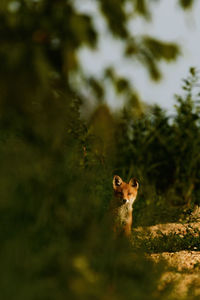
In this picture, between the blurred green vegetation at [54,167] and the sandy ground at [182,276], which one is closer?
→ the blurred green vegetation at [54,167]

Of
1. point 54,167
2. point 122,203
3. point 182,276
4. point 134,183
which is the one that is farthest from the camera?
point 134,183

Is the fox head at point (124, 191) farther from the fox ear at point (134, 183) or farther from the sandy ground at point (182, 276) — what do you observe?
the sandy ground at point (182, 276)

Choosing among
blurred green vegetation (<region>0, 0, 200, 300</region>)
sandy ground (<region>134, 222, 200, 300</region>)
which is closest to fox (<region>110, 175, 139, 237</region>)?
sandy ground (<region>134, 222, 200, 300</region>)

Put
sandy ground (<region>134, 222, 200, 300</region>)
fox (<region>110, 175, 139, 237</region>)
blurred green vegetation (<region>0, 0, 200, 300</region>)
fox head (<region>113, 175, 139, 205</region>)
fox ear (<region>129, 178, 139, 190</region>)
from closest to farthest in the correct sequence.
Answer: blurred green vegetation (<region>0, 0, 200, 300</region>), sandy ground (<region>134, 222, 200, 300</region>), fox (<region>110, 175, 139, 237</region>), fox head (<region>113, 175, 139, 205</region>), fox ear (<region>129, 178, 139, 190</region>)

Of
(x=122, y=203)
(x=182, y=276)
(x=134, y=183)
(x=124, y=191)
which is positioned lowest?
(x=182, y=276)

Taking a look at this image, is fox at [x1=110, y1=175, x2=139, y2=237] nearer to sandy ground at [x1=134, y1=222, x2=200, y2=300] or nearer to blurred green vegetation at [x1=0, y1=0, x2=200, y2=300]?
sandy ground at [x1=134, y1=222, x2=200, y2=300]

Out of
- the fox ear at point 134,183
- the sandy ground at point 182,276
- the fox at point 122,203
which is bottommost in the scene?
the sandy ground at point 182,276

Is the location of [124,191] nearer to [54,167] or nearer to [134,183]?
[134,183]

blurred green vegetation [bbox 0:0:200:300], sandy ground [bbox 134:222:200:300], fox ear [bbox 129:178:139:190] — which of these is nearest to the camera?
blurred green vegetation [bbox 0:0:200:300]

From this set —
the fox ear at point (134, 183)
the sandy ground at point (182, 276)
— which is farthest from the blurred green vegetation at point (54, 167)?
the fox ear at point (134, 183)

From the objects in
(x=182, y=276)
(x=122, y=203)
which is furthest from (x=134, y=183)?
(x=182, y=276)

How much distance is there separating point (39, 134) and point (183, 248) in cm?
427

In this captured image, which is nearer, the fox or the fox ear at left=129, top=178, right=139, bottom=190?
the fox

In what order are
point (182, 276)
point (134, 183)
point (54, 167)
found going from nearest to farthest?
point (54, 167) < point (182, 276) < point (134, 183)
